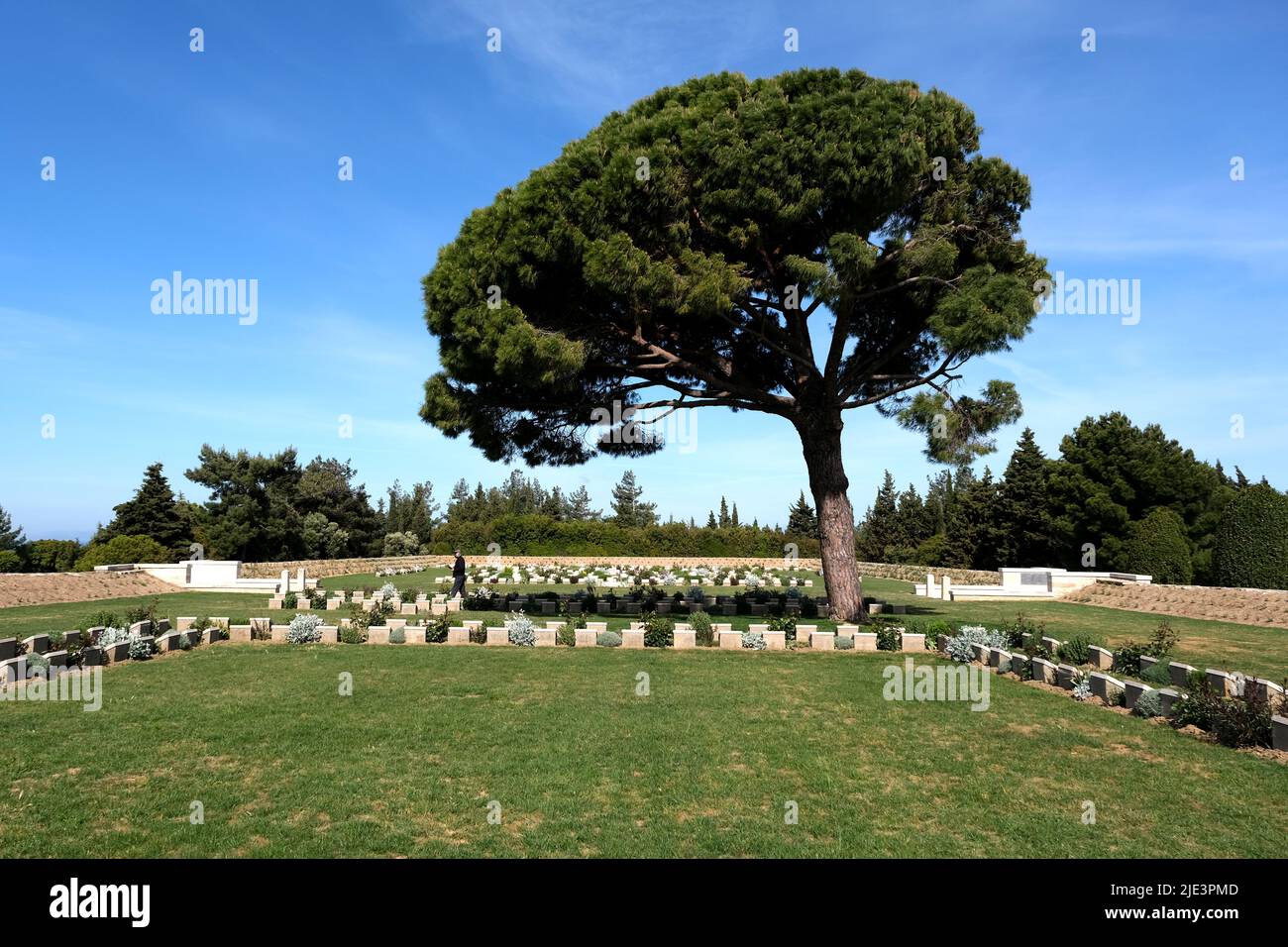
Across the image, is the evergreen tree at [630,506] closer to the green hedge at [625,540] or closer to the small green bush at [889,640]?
the green hedge at [625,540]

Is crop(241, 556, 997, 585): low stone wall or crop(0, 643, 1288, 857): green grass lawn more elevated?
crop(0, 643, 1288, 857): green grass lawn

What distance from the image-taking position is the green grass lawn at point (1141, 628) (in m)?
11.5

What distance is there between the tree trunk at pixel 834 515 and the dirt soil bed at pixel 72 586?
1923cm

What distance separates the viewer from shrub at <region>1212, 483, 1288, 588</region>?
1991 centimetres

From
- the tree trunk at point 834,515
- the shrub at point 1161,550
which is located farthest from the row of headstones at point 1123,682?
the shrub at point 1161,550

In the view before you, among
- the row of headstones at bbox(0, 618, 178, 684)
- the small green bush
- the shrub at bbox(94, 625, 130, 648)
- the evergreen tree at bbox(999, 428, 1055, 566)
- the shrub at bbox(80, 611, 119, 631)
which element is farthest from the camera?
the evergreen tree at bbox(999, 428, 1055, 566)

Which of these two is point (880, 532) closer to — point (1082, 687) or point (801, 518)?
point (801, 518)

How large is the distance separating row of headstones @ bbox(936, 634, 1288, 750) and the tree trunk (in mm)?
5122

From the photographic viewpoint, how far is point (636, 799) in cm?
538

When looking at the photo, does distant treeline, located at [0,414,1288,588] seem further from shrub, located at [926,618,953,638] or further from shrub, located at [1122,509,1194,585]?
shrub, located at [926,618,953,638]

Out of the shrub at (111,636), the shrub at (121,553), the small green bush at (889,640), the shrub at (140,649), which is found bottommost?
the small green bush at (889,640)

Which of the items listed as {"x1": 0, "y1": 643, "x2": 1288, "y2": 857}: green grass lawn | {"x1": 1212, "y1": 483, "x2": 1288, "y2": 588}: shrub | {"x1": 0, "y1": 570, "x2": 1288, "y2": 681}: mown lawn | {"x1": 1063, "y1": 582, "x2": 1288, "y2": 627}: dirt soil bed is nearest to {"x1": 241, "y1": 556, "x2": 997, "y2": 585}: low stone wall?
{"x1": 1063, "y1": 582, "x2": 1288, "y2": 627}: dirt soil bed

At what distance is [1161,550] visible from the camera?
2611 cm
